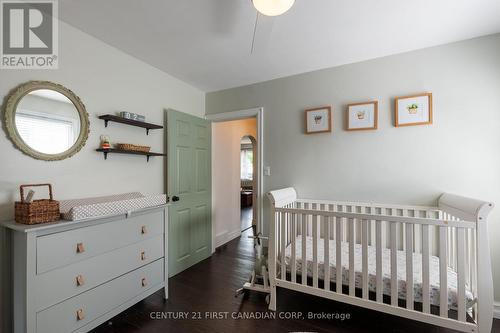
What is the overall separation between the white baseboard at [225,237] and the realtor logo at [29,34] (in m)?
2.84

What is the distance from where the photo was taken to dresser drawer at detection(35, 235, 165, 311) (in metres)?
1.26

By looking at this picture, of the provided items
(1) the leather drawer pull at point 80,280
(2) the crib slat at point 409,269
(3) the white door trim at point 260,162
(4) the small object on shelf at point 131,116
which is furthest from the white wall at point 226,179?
(2) the crib slat at point 409,269

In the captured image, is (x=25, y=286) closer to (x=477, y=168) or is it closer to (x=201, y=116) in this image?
(x=201, y=116)

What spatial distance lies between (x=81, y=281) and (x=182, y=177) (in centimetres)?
139

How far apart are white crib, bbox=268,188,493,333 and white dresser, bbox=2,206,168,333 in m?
1.14

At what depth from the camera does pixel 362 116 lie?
2.22 metres

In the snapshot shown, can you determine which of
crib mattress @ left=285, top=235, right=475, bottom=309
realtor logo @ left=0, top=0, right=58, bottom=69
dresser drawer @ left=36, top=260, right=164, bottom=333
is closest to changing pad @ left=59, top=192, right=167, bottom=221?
dresser drawer @ left=36, top=260, right=164, bottom=333

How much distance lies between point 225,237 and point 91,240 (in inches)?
92.7

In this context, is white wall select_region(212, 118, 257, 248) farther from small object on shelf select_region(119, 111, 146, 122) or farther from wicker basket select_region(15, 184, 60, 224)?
wicker basket select_region(15, 184, 60, 224)

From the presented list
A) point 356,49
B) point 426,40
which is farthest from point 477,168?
point 356,49

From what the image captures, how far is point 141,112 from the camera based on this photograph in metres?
2.26

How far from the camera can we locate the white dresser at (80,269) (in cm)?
121

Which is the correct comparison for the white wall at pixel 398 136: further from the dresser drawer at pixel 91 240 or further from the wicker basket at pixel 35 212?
the wicker basket at pixel 35 212

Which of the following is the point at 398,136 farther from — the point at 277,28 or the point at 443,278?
the point at 277,28
